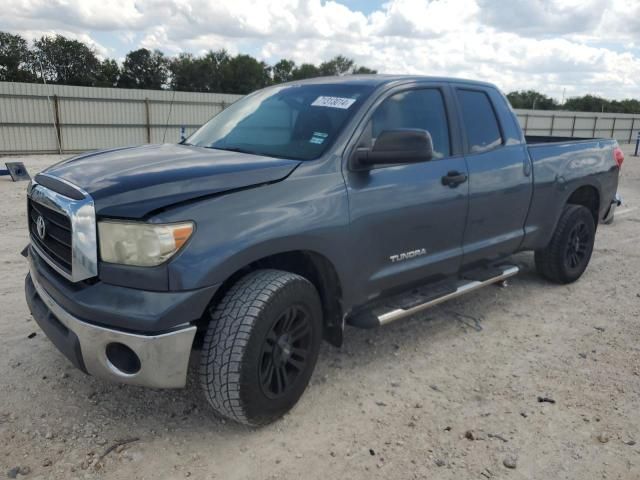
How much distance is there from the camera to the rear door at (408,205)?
125 inches

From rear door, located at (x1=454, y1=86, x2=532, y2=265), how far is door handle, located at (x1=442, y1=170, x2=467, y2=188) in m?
0.12

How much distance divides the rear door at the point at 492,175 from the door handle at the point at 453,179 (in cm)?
12

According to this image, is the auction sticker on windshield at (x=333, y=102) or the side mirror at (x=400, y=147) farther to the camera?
the auction sticker on windshield at (x=333, y=102)

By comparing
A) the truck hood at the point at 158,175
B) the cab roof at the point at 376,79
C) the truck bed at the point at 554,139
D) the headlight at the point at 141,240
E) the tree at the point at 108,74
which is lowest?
the headlight at the point at 141,240

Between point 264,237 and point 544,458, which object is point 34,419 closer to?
point 264,237

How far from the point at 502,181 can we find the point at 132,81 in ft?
208

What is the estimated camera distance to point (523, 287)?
5203 millimetres

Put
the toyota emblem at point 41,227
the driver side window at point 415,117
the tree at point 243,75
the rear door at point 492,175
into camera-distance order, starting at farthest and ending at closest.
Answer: the tree at point 243,75, the rear door at point 492,175, the driver side window at point 415,117, the toyota emblem at point 41,227

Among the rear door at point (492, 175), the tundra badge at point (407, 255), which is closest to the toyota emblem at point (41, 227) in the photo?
the tundra badge at point (407, 255)

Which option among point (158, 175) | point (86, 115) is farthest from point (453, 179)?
point (86, 115)

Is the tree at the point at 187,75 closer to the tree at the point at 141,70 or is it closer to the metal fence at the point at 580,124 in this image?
the tree at the point at 141,70

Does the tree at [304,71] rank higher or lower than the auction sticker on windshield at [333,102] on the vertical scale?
higher

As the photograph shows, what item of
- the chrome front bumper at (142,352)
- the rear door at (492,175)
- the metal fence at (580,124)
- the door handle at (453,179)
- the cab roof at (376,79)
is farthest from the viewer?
the metal fence at (580,124)

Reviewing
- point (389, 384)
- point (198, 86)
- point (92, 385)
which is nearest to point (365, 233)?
point (389, 384)
